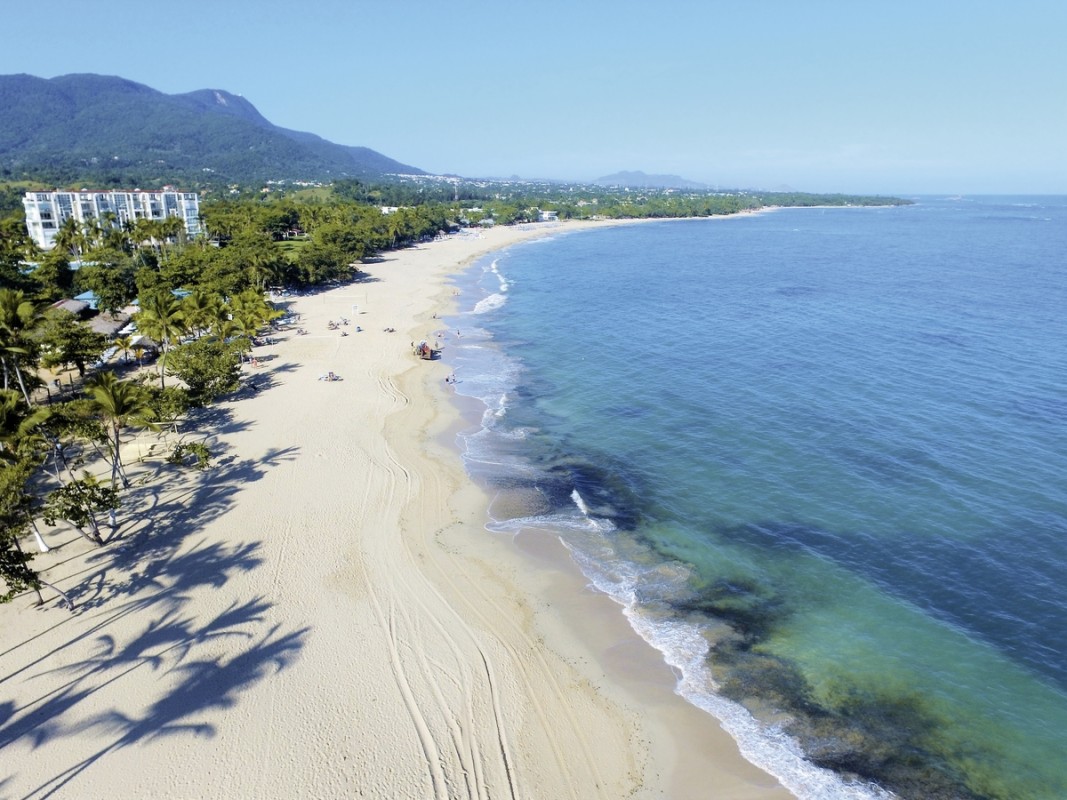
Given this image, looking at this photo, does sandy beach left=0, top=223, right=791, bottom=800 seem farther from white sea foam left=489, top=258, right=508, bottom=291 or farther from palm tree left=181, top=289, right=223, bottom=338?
white sea foam left=489, top=258, right=508, bottom=291

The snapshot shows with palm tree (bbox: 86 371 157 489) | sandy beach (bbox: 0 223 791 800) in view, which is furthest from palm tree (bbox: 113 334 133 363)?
palm tree (bbox: 86 371 157 489)

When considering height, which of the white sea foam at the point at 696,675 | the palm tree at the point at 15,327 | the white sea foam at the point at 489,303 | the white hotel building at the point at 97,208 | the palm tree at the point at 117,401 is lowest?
the white sea foam at the point at 696,675

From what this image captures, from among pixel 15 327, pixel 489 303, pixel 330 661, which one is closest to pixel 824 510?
pixel 330 661

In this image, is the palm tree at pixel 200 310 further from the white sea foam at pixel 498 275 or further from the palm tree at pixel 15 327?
the white sea foam at pixel 498 275

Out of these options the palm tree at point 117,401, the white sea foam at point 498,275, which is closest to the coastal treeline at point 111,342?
the palm tree at point 117,401

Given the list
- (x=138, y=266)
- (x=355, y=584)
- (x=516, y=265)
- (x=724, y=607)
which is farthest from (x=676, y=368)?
(x=516, y=265)
